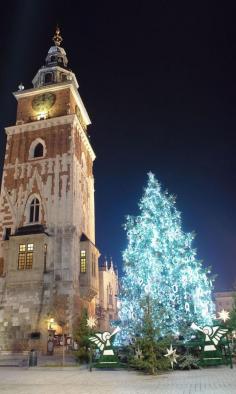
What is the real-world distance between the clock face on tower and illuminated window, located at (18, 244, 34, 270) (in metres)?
17.4

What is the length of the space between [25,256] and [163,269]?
53.3ft

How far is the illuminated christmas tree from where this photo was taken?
21.3 meters

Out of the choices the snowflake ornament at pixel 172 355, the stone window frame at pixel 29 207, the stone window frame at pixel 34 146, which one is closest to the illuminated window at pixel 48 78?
the stone window frame at pixel 34 146

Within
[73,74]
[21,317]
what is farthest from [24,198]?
[73,74]

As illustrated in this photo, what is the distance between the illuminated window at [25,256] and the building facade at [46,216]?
3.7 inches

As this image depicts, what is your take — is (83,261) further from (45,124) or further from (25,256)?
(45,124)

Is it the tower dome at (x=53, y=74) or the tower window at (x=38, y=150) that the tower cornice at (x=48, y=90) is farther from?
the tower window at (x=38, y=150)

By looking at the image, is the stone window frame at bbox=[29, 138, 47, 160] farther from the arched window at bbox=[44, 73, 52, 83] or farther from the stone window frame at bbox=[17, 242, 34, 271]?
the stone window frame at bbox=[17, 242, 34, 271]

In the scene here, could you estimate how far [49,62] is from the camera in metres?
47.3

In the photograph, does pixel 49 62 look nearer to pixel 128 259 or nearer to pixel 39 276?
pixel 39 276

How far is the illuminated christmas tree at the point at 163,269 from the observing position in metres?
21.3

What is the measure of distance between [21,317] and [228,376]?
2298cm

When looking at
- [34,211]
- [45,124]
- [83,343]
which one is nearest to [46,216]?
[34,211]

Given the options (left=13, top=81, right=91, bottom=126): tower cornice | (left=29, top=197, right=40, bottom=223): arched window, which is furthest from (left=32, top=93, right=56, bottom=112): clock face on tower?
(left=29, top=197, right=40, bottom=223): arched window
